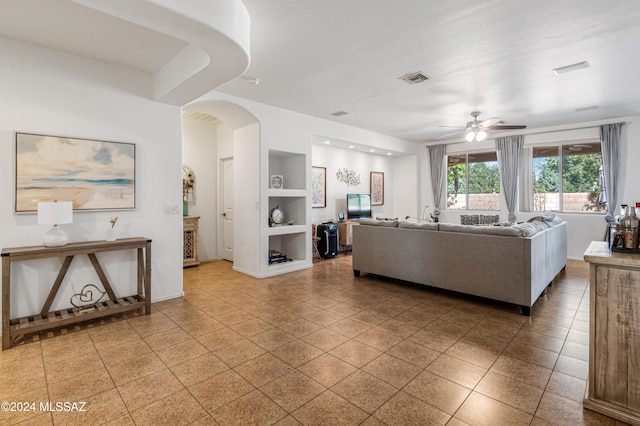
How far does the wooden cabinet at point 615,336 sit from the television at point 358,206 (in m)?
5.65

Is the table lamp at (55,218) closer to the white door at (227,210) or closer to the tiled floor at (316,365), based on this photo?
the tiled floor at (316,365)

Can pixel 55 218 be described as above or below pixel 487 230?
above

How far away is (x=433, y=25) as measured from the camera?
9.23 feet

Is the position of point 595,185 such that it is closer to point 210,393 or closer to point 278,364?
point 278,364

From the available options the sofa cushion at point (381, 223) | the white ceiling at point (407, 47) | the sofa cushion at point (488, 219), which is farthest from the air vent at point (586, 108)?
the sofa cushion at point (381, 223)

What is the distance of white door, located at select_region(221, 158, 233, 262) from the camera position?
664 centimetres

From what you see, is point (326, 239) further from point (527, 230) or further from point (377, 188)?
point (527, 230)

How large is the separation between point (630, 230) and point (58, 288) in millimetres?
4858

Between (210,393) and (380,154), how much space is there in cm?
756

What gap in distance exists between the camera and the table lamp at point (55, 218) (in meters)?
2.94

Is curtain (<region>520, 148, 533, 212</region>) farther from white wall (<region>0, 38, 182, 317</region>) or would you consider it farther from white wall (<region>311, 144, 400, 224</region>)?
white wall (<region>0, 38, 182, 317</region>)

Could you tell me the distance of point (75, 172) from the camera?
11.2ft

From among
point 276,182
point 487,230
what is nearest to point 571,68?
point 487,230

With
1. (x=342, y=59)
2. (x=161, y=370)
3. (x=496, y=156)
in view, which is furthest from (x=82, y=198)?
(x=496, y=156)
